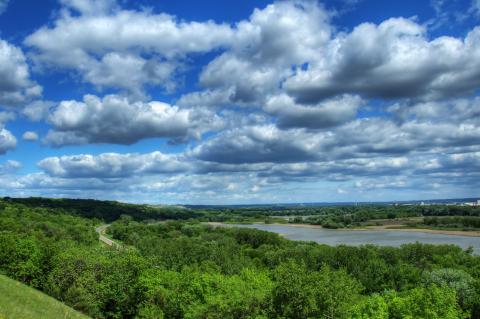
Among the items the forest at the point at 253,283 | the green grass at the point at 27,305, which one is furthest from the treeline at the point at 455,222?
the green grass at the point at 27,305

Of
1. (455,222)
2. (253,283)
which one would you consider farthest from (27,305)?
(455,222)

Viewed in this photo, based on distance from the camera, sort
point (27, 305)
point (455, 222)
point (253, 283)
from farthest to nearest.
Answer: point (455, 222), point (253, 283), point (27, 305)

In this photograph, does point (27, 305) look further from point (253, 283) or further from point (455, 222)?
point (455, 222)

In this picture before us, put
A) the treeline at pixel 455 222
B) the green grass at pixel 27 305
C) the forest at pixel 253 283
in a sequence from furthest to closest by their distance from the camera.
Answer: the treeline at pixel 455 222
the forest at pixel 253 283
the green grass at pixel 27 305

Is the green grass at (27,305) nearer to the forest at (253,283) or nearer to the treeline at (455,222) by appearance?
the forest at (253,283)

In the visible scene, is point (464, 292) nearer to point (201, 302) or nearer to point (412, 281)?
point (412, 281)

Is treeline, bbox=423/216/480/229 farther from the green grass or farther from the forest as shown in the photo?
the green grass

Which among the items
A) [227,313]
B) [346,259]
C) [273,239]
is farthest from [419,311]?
[273,239]

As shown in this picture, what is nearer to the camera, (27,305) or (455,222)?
(27,305)

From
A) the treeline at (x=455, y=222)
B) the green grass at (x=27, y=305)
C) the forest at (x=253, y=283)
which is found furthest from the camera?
the treeline at (x=455, y=222)

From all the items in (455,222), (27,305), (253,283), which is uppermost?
(27,305)

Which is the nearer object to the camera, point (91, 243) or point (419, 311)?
point (419, 311)
